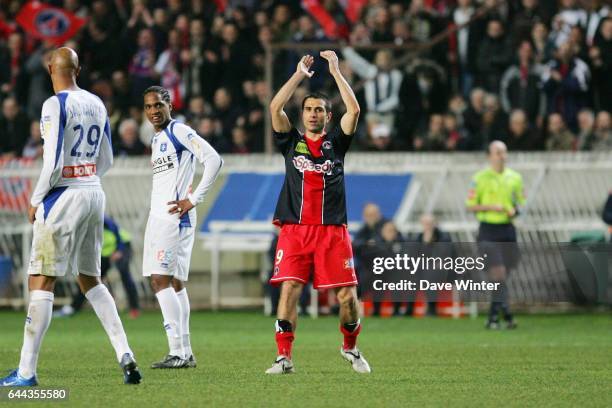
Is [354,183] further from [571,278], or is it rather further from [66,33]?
[66,33]

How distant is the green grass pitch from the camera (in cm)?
941

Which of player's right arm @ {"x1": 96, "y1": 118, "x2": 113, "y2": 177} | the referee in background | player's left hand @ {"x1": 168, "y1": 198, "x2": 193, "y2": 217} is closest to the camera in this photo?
player's right arm @ {"x1": 96, "y1": 118, "x2": 113, "y2": 177}

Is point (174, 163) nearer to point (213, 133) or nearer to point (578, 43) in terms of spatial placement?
point (213, 133)

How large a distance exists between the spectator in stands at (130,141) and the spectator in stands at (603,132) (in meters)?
7.39

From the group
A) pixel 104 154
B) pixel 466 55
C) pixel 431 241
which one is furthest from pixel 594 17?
pixel 104 154

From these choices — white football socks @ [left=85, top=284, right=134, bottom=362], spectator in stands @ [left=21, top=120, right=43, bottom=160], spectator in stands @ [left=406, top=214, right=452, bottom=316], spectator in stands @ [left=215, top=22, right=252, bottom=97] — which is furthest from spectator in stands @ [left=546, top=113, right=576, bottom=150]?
white football socks @ [left=85, top=284, right=134, bottom=362]

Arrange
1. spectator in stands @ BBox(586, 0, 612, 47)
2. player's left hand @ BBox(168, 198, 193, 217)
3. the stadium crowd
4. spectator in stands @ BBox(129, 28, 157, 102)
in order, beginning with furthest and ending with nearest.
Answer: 1. spectator in stands @ BBox(129, 28, 157, 102)
2. spectator in stands @ BBox(586, 0, 612, 47)
3. the stadium crowd
4. player's left hand @ BBox(168, 198, 193, 217)

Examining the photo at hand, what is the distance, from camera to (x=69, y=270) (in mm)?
9977

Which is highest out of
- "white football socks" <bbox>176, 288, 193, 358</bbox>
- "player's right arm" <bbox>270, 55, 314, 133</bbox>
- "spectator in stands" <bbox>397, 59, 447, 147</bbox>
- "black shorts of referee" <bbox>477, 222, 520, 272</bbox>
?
"spectator in stands" <bbox>397, 59, 447, 147</bbox>

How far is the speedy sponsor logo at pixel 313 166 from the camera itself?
→ 11203 mm

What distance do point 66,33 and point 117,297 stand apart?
5629 mm

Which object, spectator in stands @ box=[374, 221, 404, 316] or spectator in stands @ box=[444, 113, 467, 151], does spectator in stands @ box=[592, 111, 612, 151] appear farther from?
spectator in stands @ box=[374, 221, 404, 316]

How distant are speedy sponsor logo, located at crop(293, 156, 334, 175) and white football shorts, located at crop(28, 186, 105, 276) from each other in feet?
6.21

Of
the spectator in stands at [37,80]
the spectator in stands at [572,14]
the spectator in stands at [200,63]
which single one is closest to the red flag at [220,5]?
the spectator in stands at [200,63]
